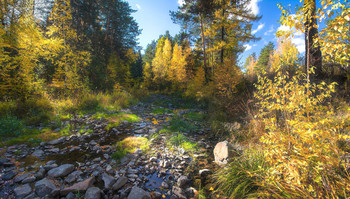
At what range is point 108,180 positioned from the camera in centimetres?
258

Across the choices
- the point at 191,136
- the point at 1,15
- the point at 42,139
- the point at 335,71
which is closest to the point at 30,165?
the point at 42,139

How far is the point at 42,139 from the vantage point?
4.13 metres

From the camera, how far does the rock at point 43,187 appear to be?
219 cm

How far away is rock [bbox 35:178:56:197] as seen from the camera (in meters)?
2.19

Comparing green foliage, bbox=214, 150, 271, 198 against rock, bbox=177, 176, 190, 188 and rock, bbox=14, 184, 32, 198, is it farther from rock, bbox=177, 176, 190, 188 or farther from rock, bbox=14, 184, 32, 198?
rock, bbox=14, 184, 32, 198

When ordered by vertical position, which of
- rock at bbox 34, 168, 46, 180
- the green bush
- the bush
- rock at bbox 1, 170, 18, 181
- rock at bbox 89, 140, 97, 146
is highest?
the bush

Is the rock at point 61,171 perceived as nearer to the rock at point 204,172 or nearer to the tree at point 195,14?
the rock at point 204,172

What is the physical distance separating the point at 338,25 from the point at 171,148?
3.99m

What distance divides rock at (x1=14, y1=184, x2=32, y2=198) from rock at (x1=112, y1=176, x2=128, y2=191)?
50.0 inches

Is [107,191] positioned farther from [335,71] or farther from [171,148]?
[335,71]

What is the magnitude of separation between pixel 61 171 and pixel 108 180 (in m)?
1.01

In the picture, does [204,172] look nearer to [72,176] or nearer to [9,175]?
[72,176]

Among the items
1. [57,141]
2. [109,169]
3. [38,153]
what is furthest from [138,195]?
[57,141]

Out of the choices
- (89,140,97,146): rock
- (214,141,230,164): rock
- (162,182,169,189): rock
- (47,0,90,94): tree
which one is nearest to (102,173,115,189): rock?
(162,182,169,189): rock
